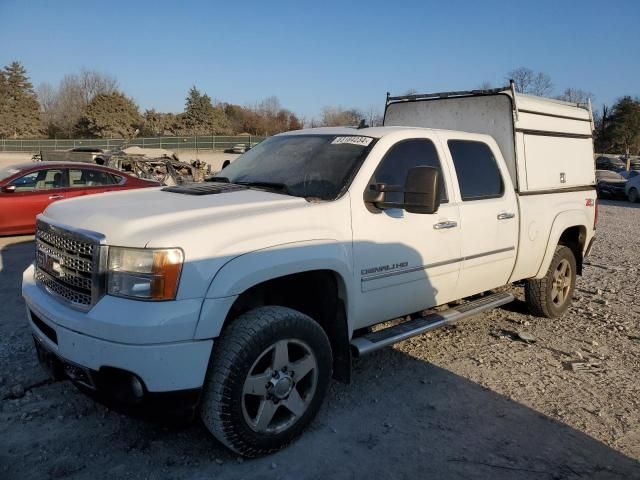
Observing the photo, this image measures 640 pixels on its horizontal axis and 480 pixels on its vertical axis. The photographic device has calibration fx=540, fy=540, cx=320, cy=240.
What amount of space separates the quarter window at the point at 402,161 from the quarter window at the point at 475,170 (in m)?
0.25

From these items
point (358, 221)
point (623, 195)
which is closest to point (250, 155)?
point (358, 221)

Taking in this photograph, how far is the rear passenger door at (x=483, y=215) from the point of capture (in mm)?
4410

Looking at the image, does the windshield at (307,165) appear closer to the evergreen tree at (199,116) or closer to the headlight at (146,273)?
the headlight at (146,273)

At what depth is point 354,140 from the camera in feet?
13.2

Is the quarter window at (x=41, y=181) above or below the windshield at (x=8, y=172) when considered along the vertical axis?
below

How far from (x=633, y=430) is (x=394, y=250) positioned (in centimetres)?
197

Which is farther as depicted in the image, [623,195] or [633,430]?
[623,195]

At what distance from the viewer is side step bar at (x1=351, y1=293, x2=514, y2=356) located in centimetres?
368

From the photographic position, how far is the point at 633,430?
3.57 metres

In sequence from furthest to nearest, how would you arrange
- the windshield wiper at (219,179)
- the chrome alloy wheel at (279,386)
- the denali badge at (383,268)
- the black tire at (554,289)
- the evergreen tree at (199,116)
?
the evergreen tree at (199,116) → the black tire at (554,289) → the windshield wiper at (219,179) → the denali badge at (383,268) → the chrome alloy wheel at (279,386)

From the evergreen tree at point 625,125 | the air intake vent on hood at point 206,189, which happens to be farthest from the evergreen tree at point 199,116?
the air intake vent on hood at point 206,189

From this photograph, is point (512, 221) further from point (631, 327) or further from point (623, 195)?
point (623, 195)

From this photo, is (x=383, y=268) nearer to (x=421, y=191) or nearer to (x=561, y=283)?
(x=421, y=191)

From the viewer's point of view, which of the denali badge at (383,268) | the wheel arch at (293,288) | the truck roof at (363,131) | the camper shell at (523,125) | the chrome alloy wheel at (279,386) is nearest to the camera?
the wheel arch at (293,288)
